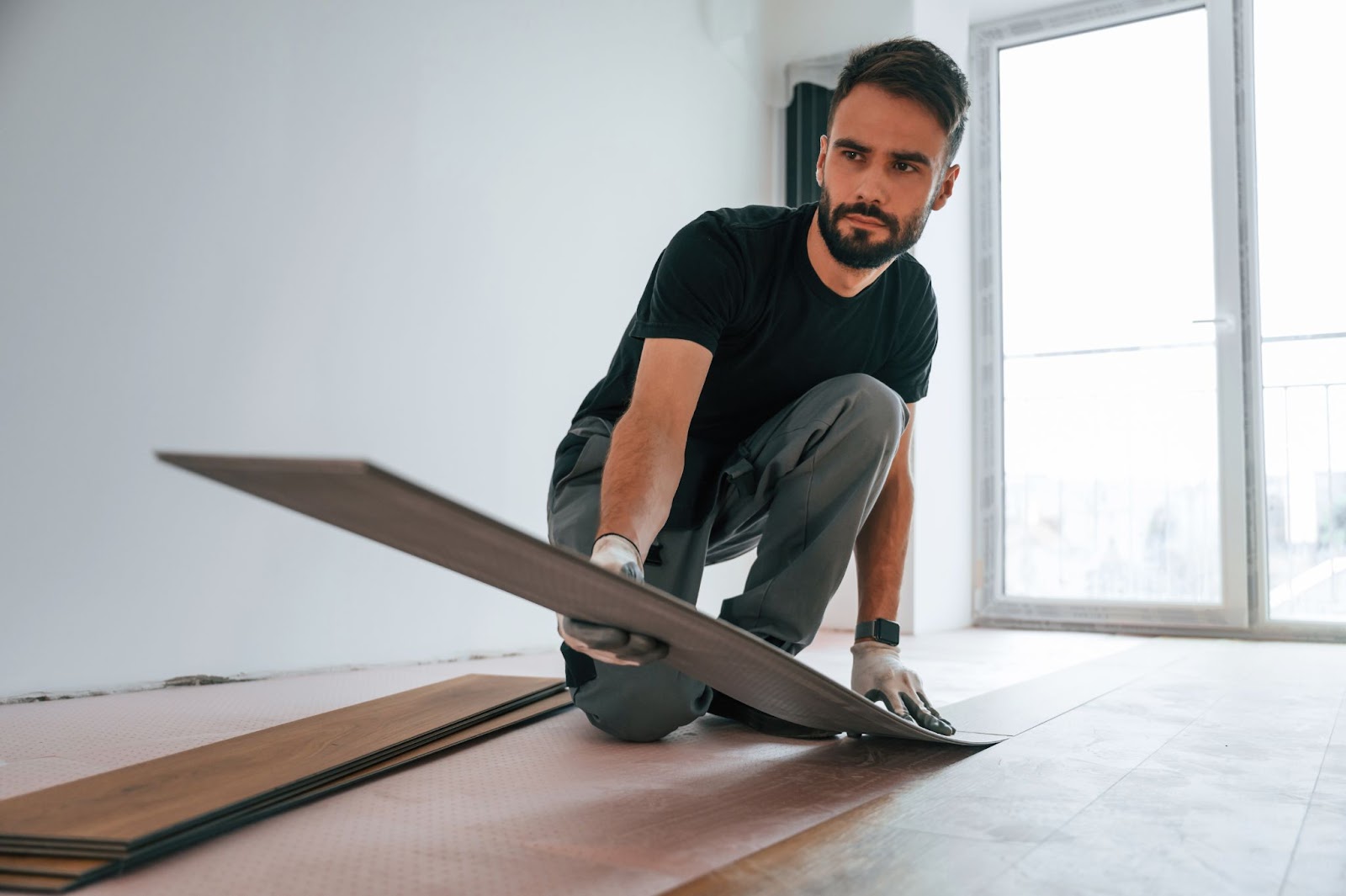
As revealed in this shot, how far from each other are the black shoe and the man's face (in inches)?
25.7

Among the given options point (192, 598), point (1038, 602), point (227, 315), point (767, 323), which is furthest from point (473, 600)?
point (1038, 602)

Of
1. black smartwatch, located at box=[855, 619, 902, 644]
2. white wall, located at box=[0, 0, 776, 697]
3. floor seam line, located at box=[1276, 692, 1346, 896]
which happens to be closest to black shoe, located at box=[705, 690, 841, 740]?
black smartwatch, located at box=[855, 619, 902, 644]

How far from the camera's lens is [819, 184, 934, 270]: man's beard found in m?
1.45

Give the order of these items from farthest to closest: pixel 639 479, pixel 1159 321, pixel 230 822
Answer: pixel 1159 321 → pixel 639 479 → pixel 230 822

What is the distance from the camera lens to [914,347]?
1.66m

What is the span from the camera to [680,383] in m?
1.32

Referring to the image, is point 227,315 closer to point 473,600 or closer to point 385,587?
point 385,587

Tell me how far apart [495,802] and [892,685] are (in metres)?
0.60

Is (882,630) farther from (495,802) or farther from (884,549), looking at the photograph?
(495,802)

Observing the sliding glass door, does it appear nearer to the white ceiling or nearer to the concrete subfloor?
the white ceiling

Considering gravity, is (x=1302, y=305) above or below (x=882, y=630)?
above

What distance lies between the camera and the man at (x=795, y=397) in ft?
4.56

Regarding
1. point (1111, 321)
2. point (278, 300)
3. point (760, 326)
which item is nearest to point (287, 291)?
point (278, 300)

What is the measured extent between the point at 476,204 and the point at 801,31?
2243mm
